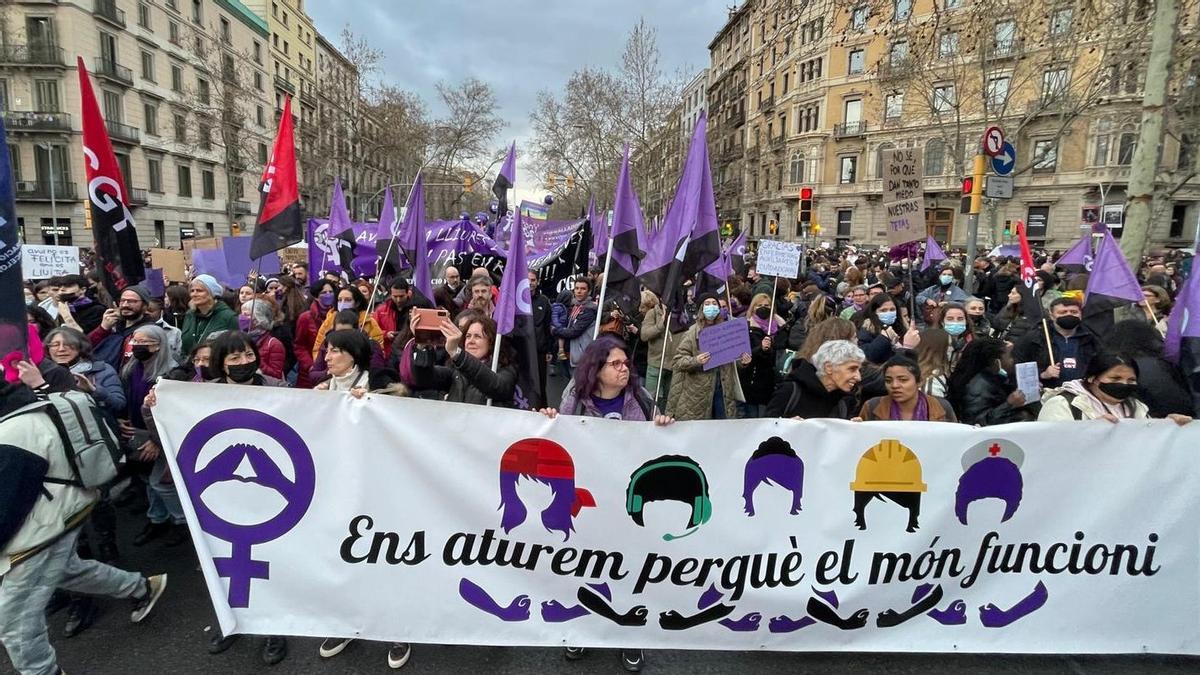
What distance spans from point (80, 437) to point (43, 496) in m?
0.25

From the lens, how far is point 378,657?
2939 millimetres

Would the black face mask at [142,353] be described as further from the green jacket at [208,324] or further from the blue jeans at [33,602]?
the blue jeans at [33,602]

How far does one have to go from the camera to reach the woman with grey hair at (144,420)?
389cm

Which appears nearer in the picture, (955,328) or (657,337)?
(955,328)

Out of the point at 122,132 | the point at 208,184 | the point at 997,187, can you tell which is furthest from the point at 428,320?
the point at 208,184

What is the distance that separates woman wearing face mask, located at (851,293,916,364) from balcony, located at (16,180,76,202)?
45.3 m

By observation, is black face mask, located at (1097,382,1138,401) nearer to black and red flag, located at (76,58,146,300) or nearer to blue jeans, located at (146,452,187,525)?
blue jeans, located at (146,452,187,525)

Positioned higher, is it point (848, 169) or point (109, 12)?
point (109, 12)

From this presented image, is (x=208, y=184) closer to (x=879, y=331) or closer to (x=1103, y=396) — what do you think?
(x=879, y=331)

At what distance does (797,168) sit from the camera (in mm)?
Result: 52375

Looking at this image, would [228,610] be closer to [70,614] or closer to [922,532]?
[70,614]

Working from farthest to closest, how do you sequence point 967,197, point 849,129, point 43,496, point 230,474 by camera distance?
point 849,129, point 967,197, point 230,474, point 43,496

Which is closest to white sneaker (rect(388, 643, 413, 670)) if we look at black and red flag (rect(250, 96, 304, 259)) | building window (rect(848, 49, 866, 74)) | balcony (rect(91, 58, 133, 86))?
black and red flag (rect(250, 96, 304, 259))

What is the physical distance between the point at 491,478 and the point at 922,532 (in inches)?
76.2
